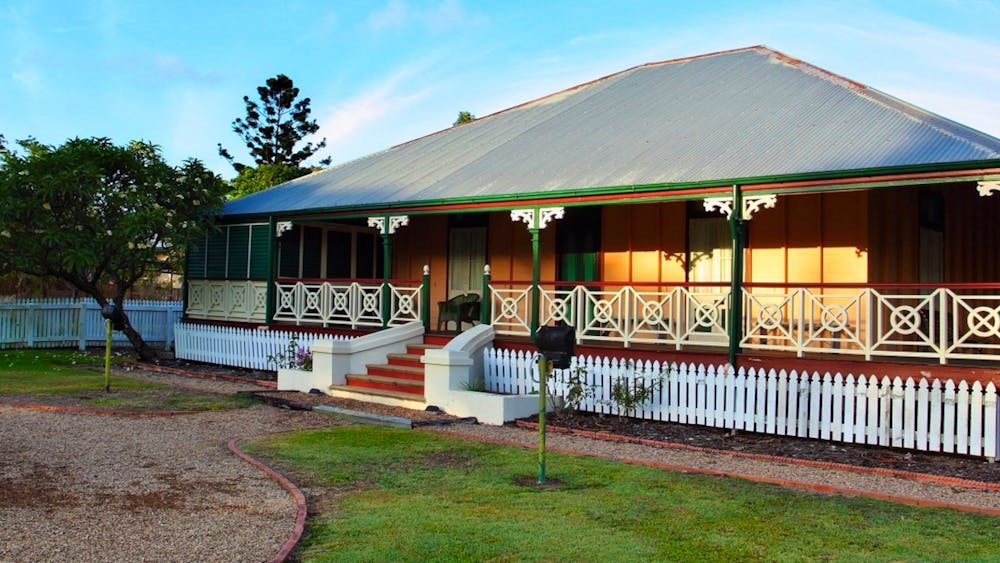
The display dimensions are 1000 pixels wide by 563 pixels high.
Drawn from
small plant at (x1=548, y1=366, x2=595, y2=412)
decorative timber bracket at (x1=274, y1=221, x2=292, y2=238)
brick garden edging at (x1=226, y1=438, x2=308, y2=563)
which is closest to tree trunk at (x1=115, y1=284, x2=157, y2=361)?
decorative timber bracket at (x1=274, y1=221, x2=292, y2=238)

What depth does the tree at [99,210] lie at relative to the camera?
17.3 meters

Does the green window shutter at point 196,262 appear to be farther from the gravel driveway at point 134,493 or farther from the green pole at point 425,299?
the gravel driveway at point 134,493

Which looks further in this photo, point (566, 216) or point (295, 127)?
point (295, 127)

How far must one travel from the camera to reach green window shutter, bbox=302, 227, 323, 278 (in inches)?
741

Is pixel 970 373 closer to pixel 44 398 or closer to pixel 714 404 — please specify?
pixel 714 404

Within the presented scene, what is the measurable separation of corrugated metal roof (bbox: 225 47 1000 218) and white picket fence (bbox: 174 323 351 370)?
256 centimetres

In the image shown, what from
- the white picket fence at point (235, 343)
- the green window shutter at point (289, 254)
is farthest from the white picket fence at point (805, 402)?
the green window shutter at point (289, 254)

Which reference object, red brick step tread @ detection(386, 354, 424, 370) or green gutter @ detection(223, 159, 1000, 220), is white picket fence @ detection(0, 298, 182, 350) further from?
red brick step tread @ detection(386, 354, 424, 370)

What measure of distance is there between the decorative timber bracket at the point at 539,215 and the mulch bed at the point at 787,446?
10.2 ft

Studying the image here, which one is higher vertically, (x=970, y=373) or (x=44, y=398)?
(x=970, y=373)

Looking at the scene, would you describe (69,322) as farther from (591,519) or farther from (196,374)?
(591,519)

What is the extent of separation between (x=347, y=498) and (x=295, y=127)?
4251cm

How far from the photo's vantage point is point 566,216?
16.2 metres

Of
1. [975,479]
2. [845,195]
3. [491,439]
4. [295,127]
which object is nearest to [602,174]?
[845,195]
